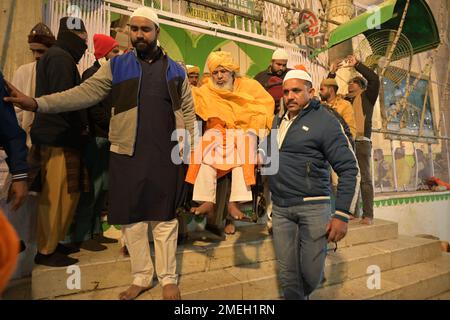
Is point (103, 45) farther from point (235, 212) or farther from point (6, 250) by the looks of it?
point (6, 250)

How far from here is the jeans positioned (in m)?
2.23

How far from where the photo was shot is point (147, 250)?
245cm

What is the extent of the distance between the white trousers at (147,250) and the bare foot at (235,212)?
1.81ft

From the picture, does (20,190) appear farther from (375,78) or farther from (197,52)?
(375,78)

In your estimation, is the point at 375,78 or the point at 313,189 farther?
the point at 375,78

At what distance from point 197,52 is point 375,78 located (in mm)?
3467

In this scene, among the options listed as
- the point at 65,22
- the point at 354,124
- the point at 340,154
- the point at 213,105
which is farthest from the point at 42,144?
the point at 354,124

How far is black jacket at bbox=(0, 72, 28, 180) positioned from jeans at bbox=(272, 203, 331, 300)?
2.02 metres

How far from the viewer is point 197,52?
5766mm

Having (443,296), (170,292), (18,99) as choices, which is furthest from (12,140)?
(443,296)

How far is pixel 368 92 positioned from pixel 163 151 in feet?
13.4

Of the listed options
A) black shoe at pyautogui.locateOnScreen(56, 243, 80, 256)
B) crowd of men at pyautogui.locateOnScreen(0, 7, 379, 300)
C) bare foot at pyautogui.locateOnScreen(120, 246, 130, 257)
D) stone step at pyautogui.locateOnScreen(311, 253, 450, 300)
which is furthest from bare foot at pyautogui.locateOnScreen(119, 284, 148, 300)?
stone step at pyautogui.locateOnScreen(311, 253, 450, 300)

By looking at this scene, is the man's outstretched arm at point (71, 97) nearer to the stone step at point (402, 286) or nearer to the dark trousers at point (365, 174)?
the stone step at point (402, 286)

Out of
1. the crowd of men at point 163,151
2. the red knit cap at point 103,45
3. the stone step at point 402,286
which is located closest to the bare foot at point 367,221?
the stone step at point 402,286
